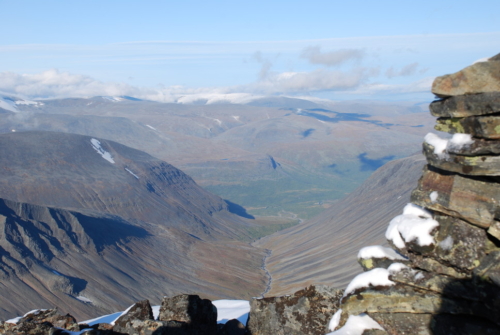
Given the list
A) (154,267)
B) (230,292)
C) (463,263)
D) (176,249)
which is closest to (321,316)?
A: (463,263)

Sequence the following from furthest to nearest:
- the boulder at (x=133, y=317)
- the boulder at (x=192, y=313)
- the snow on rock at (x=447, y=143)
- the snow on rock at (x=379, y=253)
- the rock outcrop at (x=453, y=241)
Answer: the boulder at (x=192, y=313) → the boulder at (x=133, y=317) → the snow on rock at (x=379, y=253) → the snow on rock at (x=447, y=143) → the rock outcrop at (x=453, y=241)

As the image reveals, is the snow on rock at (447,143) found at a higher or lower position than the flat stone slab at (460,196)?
higher

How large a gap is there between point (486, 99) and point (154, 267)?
110041 mm

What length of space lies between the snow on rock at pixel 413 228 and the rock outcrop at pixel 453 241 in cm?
3

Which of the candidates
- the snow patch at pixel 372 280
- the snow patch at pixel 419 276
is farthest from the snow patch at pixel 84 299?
the snow patch at pixel 419 276

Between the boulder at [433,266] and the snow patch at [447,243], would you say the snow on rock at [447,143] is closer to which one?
the snow patch at [447,243]

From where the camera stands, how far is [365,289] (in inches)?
571

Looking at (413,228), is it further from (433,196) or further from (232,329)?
(232,329)

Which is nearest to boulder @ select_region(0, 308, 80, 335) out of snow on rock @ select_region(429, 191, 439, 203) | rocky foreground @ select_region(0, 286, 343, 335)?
rocky foreground @ select_region(0, 286, 343, 335)

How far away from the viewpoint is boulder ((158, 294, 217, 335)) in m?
17.5

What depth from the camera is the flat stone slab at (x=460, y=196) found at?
1352cm

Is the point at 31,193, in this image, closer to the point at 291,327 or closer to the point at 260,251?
the point at 260,251

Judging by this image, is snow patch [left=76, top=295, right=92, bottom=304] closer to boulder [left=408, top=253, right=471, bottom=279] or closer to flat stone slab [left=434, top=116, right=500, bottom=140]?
boulder [left=408, top=253, right=471, bottom=279]

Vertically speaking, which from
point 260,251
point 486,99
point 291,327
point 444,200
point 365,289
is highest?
point 486,99
